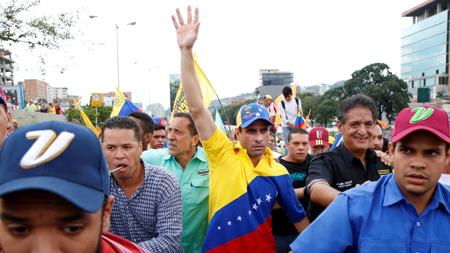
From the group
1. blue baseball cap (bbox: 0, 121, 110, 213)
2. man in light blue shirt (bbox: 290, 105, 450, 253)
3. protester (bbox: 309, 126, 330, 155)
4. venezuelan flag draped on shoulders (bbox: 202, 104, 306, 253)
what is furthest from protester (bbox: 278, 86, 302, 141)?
blue baseball cap (bbox: 0, 121, 110, 213)

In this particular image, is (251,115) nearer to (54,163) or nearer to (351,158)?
(351,158)

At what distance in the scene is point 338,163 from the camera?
2.83 meters

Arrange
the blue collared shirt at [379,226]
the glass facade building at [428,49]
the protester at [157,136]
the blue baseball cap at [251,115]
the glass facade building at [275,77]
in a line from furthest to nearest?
the glass facade building at [275,77]
the glass facade building at [428,49]
the protester at [157,136]
the blue baseball cap at [251,115]
the blue collared shirt at [379,226]

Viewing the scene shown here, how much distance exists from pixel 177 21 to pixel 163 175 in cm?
139

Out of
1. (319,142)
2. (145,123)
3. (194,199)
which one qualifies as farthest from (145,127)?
(319,142)

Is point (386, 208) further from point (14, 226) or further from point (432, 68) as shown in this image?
point (432, 68)

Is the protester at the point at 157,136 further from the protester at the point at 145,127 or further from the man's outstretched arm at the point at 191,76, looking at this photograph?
the man's outstretched arm at the point at 191,76

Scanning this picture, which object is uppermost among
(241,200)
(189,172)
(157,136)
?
(157,136)

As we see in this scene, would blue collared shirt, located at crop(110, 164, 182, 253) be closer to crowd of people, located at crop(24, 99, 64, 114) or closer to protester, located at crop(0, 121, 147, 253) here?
protester, located at crop(0, 121, 147, 253)

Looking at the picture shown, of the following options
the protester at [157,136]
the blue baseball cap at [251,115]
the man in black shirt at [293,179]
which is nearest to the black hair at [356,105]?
the blue baseball cap at [251,115]

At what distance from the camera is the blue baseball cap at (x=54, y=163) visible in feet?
3.93

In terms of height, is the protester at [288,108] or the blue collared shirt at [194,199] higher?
the protester at [288,108]

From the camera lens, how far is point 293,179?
13.4 ft

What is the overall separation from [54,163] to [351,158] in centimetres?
219
